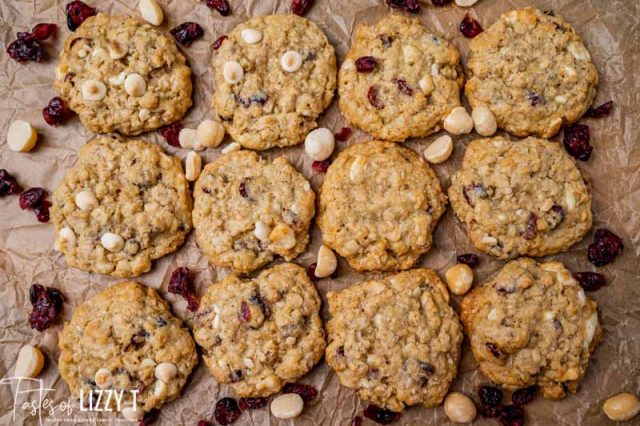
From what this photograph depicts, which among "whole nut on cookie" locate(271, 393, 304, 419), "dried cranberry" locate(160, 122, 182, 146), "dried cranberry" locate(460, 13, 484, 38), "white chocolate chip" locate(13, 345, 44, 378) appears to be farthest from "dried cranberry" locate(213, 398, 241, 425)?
"dried cranberry" locate(460, 13, 484, 38)

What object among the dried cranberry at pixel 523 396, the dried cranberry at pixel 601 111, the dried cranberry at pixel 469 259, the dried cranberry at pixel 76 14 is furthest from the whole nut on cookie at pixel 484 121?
the dried cranberry at pixel 76 14

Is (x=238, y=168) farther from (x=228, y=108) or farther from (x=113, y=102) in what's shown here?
(x=113, y=102)

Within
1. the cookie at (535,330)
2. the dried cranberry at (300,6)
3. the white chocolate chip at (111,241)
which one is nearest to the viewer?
the cookie at (535,330)

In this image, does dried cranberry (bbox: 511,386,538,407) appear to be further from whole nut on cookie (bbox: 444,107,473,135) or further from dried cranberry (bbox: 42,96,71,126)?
dried cranberry (bbox: 42,96,71,126)

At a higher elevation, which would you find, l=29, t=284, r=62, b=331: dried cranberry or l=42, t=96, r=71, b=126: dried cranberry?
l=42, t=96, r=71, b=126: dried cranberry

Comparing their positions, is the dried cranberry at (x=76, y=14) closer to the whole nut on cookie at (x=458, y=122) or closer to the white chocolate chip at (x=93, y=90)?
the white chocolate chip at (x=93, y=90)

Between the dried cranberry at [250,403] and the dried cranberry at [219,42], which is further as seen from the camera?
the dried cranberry at [219,42]

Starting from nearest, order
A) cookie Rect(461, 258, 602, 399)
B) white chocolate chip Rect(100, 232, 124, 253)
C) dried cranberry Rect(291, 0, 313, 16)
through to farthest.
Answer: cookie Rect(461, 258, 602, 399), white chocolate chip Rect(100, 232, 124, 253), dried cranberry Rect(291, 0, 313, 16)
